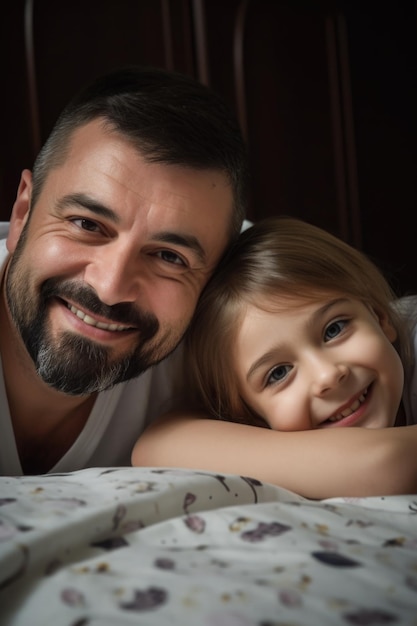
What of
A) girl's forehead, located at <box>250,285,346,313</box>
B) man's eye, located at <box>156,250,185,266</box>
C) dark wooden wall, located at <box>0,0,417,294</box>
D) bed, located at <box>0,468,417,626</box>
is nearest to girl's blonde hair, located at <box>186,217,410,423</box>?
girl's forehead, located at <box>250,285,346,313</box>

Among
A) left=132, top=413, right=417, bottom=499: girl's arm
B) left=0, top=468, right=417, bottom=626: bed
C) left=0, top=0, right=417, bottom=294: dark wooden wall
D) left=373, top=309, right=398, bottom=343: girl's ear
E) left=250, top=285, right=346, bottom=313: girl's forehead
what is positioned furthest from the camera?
left=0, top=0, right=417, bottom=294: dark wooden wall

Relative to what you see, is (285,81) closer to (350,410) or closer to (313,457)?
(350,410)

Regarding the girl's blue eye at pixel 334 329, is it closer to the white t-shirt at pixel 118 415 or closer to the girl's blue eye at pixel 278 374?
the girl's blue eye at pixel 278 374

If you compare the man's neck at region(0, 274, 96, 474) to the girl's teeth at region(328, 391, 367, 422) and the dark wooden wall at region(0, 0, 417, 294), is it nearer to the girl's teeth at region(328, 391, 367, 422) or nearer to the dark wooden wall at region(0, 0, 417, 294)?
the girl's teeth at region(328, 391, 367, 422)

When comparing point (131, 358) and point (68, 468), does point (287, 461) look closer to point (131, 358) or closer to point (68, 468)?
point (131, 358)

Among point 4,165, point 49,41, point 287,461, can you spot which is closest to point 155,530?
→ point 287,461

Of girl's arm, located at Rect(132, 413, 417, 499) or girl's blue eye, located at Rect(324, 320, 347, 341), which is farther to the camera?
girl's blue eye, located at Rect(324, 320, 347, 341)

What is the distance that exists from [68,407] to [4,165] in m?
0.82

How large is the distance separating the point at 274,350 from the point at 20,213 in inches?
20.0

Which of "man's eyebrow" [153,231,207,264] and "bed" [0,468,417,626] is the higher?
"man's eyebrow" [153,231,207,264]

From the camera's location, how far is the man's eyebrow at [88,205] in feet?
3.42

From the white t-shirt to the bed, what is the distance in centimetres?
41

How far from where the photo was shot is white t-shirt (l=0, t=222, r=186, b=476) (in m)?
1.19

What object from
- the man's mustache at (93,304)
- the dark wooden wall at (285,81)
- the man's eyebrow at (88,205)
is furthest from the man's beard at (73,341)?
the dark wooden wall at (285,81)
